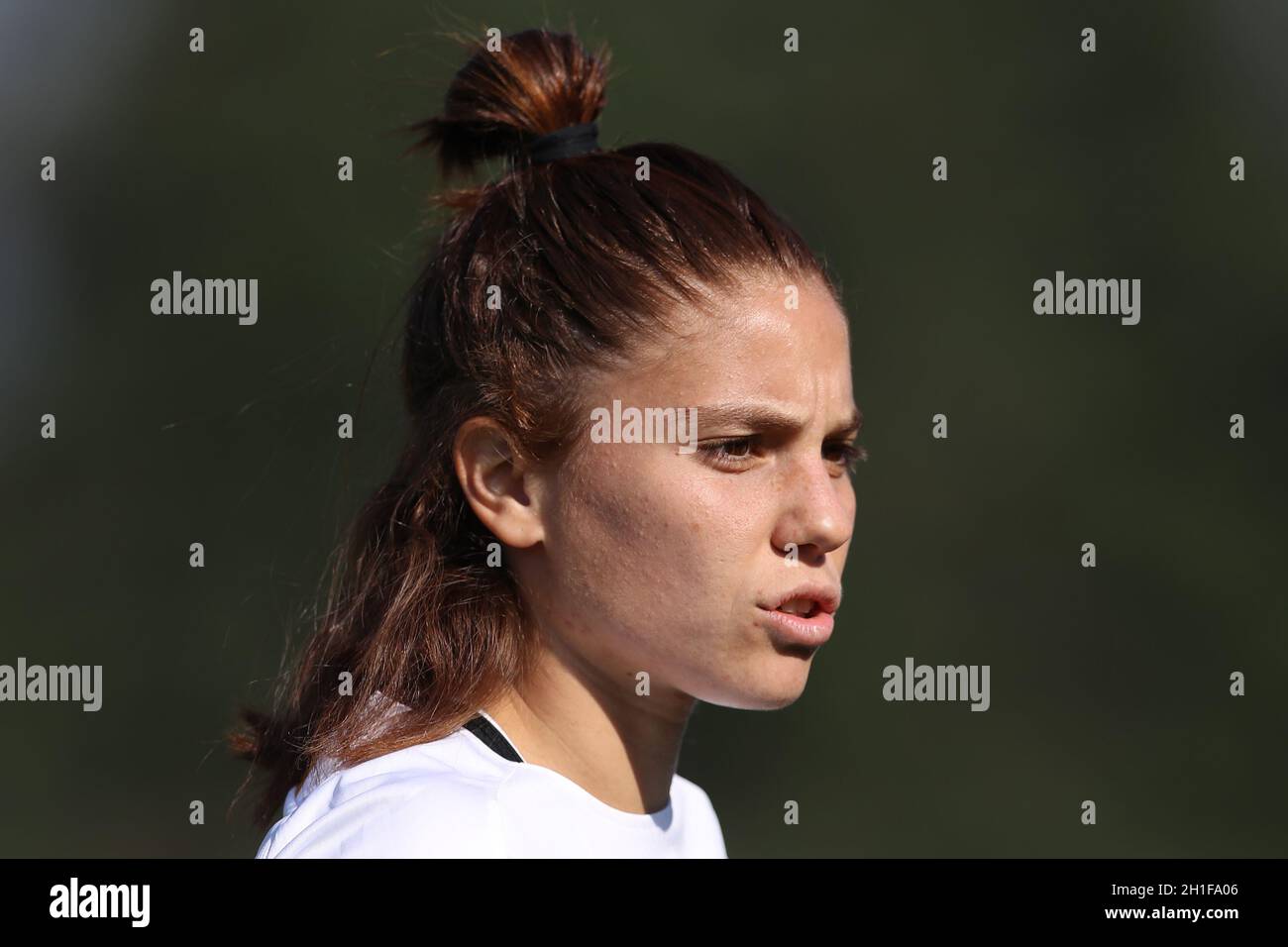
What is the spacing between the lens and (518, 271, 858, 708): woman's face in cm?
259

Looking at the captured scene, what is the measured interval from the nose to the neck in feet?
1.34

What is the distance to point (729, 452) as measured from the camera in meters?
2.62

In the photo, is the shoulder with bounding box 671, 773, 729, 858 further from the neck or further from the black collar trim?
the black collar trim

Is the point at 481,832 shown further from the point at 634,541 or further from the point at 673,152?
the point at 673,152

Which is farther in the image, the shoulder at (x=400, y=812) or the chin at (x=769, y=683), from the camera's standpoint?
the chin at (x=769, y=683)

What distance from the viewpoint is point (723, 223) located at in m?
2.83

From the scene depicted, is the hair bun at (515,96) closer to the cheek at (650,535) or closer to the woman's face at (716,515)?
the woman's face at (716,515)

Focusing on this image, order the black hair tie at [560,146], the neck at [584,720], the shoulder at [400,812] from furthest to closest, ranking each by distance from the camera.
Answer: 1. the black hair tie at [560,146]
2. the neck at [584,720]
3. the shoulder at [400,812]

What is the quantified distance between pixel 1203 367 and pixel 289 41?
20.5 ft

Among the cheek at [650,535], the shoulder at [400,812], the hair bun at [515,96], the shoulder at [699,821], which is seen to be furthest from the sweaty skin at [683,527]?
the hair bun at [515,96]

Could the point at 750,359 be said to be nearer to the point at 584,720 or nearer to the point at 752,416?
the point at 752,416

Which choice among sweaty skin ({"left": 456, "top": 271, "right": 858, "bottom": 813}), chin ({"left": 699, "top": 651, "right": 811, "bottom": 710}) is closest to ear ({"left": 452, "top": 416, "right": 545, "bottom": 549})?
sweaty skin ({"left": 456, "top": 271, "right": 858, "bottom": 813})

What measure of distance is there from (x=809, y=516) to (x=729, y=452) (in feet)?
0.60

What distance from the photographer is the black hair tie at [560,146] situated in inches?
120
